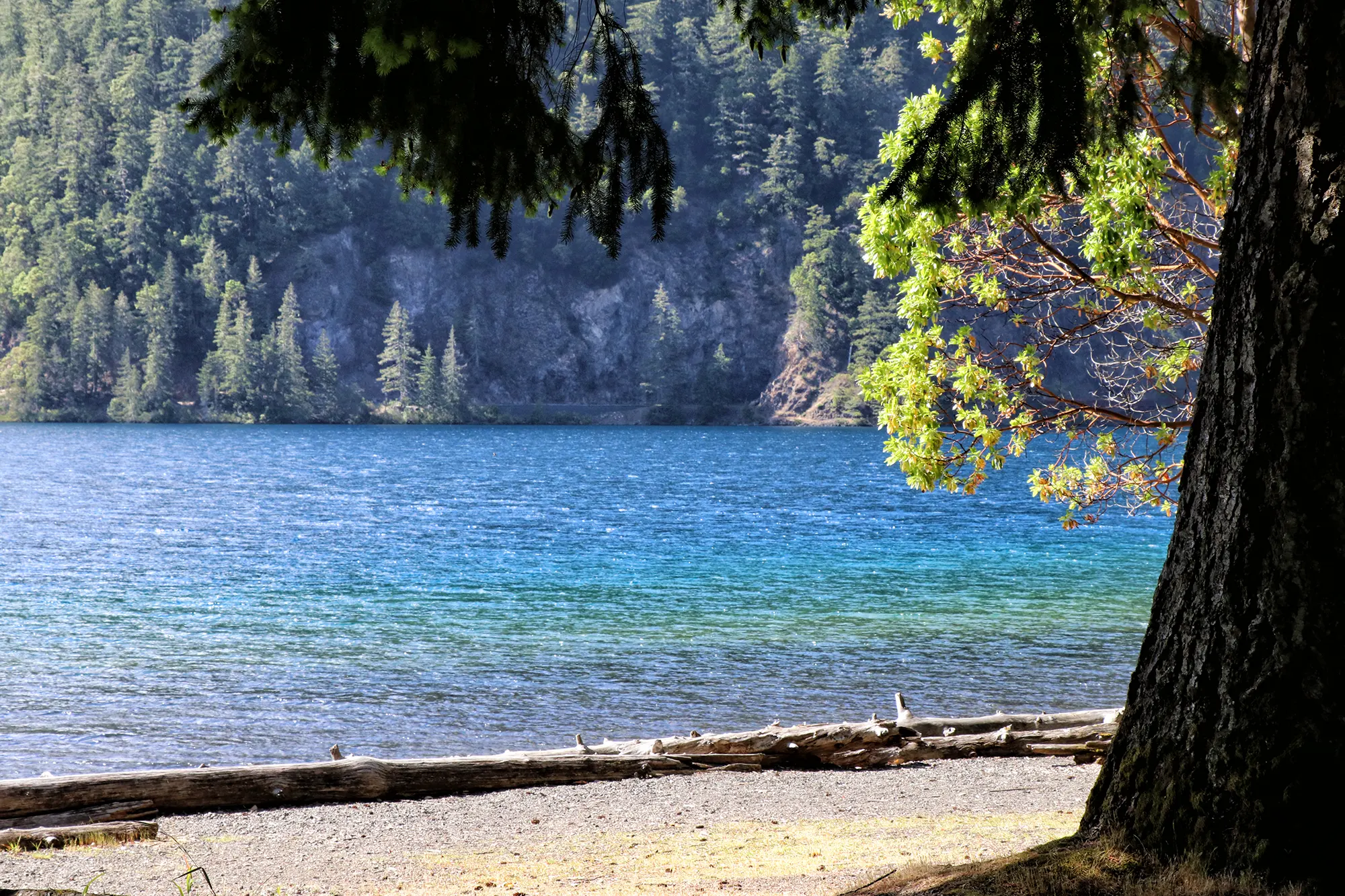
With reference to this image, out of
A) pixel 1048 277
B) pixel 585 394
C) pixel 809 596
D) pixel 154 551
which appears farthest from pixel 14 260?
pixel 1048 277

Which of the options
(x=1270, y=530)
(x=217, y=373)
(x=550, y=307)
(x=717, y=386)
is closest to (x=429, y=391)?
(x=550, y=307)

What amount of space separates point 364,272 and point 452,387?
20098 millimetres

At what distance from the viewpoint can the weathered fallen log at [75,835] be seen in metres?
7.94

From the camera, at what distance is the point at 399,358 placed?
130 meters

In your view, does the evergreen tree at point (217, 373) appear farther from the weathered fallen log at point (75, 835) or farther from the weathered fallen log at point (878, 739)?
the weathered fallen log at point (75, 835)

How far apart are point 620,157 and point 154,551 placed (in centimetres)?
3046

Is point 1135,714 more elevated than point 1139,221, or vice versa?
point 1139,221

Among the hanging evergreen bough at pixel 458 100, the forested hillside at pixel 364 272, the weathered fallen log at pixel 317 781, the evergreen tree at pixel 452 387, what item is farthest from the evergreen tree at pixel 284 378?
the hanging evergreen bough at pixel 458 100

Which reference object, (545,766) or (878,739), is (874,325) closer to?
(878,739)

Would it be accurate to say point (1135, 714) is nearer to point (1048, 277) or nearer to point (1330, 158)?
point (1330, 158)

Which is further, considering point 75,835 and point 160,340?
point 160,340

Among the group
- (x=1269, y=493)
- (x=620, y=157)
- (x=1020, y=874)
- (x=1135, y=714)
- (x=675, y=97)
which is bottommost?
(x=1020, y=874)

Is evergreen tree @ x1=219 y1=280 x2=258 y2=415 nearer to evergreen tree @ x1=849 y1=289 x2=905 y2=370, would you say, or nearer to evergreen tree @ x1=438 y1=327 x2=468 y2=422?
evergreen tree @ x1=438 y1=327 x2=468 y2=422

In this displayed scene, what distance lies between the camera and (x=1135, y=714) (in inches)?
187
